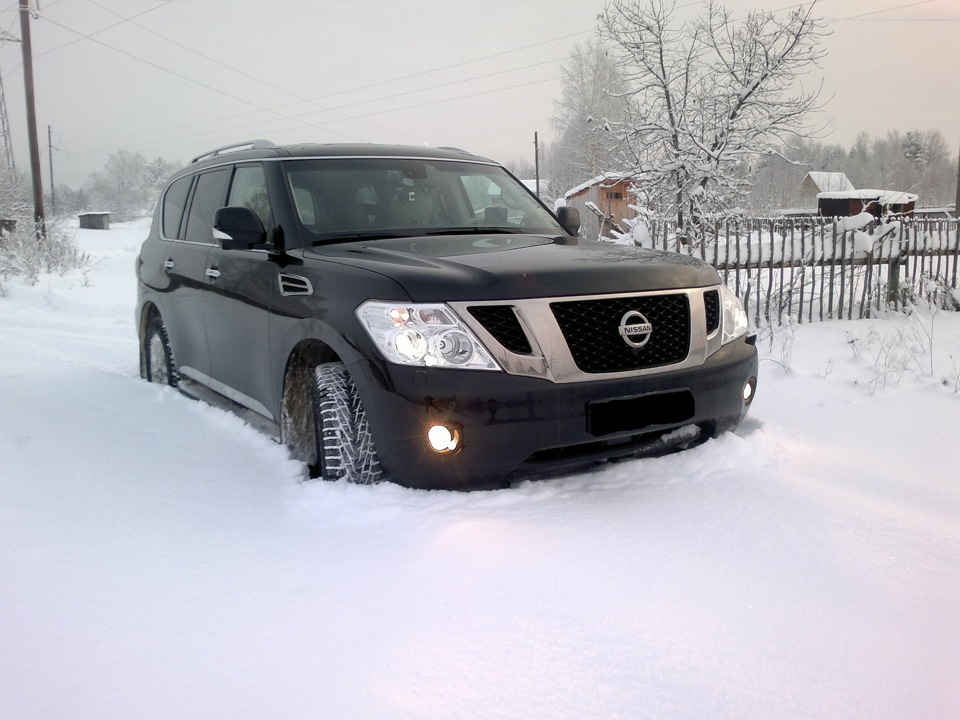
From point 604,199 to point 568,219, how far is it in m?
38.5

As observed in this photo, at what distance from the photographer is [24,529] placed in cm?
282

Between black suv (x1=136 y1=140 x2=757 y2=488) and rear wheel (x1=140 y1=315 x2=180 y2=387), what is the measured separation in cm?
108

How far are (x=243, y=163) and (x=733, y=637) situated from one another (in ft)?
11.6

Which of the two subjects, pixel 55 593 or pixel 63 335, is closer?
pixel 55 593

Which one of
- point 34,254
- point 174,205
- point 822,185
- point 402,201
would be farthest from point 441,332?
point 822,185

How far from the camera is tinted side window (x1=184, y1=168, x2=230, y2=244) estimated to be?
456 centimetres

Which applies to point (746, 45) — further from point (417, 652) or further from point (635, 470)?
point (417, 652)

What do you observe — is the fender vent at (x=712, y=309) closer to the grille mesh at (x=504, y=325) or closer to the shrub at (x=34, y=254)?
the grille mesh at (x=504, y=325)

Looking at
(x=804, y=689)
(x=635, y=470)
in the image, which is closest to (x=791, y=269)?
(x=635, y=470)

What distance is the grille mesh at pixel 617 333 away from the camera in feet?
9.36

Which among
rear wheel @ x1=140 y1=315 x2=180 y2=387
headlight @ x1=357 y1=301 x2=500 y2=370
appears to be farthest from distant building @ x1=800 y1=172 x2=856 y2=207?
headlight @ x1=357 y1=301 x2=500 y2=370

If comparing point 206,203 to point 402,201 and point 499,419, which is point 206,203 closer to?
point 402,201

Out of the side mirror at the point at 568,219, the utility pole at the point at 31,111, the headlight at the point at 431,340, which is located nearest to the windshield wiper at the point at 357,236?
the headlight at the point at 431,340

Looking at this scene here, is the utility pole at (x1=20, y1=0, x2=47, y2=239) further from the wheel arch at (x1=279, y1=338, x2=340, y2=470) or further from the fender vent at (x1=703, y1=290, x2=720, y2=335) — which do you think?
the fender vent at (x1=703, y1=290, x2=720, y2=335)
